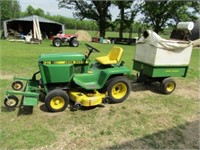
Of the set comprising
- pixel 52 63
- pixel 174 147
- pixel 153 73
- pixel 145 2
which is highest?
pixel 145 2

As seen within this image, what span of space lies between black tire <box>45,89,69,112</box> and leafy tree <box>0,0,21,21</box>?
44.3 meters

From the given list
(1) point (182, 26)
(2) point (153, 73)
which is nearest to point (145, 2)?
(1) point (182, 26)

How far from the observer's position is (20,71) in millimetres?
6957

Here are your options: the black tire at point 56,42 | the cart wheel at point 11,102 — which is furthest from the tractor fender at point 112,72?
the black tire at point 56,42

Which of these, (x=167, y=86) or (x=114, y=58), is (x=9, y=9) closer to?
(x=114, y=58)

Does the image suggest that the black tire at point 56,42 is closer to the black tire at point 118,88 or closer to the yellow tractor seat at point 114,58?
the yellow tractor seat at point 114,58

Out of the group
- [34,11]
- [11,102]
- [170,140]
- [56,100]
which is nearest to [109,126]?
[170,140]

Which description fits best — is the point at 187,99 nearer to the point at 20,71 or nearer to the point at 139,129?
the point at 139,129

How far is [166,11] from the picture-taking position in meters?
23.9

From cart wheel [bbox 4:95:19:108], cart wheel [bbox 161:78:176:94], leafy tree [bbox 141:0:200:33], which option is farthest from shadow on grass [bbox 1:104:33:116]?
leafy tree [bbox 141:0:200:33]

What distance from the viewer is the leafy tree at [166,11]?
23.4 meters

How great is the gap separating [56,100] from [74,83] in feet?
1.85

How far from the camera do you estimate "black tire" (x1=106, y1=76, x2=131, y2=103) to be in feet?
15.0

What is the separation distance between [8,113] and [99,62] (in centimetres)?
215
